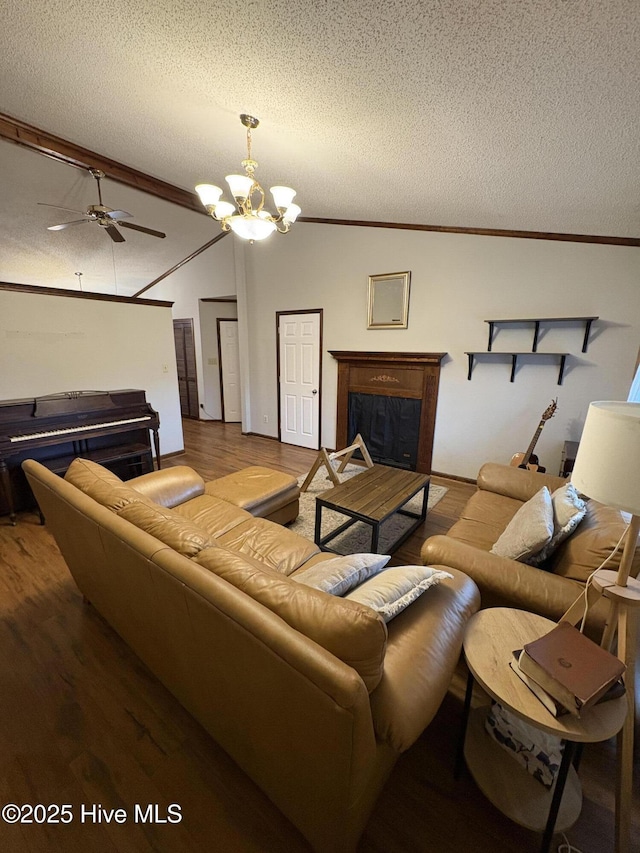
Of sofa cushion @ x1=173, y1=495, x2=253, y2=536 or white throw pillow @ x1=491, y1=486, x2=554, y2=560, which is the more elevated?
white throw pillow @ x1=491, y1=486, x2=554, y2=560

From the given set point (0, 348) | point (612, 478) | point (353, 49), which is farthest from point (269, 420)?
point (612, 478)

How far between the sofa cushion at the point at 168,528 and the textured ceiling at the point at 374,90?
1.94 metres

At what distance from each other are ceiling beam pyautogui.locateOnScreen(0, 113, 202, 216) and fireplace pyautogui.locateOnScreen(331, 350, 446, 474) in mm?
2573

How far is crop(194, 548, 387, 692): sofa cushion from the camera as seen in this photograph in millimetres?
818

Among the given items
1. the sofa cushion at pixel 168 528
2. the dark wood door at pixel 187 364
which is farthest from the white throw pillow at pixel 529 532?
the dark wood door at pixel 187 364

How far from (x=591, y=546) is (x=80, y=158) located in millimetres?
4496

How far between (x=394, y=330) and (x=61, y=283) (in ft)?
16.2

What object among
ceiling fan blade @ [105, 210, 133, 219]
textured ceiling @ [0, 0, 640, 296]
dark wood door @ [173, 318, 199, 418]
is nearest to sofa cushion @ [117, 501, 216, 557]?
textured ceiling @ [0, 0, 640, 296]

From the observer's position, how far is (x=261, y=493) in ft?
8.16

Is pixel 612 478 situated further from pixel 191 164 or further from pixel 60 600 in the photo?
pixel 191 164

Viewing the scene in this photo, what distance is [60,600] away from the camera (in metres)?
2.04

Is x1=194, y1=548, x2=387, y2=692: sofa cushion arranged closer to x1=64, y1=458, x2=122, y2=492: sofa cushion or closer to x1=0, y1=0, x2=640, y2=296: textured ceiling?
x1=64, y1=458, x2=122, y2=492: sofa cushion

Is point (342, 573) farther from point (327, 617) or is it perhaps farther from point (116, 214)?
point (116, 214)

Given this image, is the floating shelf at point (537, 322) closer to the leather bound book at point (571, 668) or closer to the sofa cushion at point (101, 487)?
the leather bound book at point (571, 668)
